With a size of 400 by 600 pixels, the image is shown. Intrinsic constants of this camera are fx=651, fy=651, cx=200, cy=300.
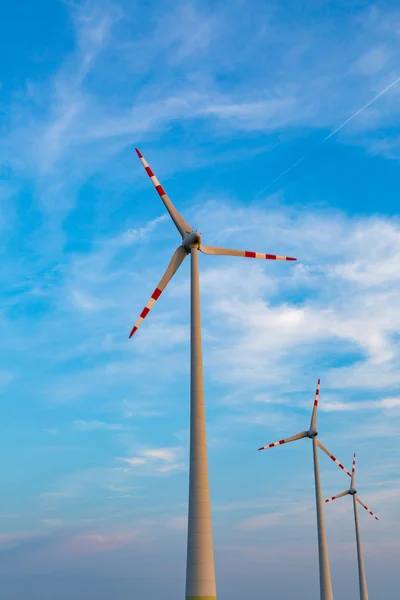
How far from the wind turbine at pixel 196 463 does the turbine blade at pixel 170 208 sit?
2.49ft

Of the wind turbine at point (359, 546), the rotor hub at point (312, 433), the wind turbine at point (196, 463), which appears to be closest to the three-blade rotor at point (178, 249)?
the wind turbine at point (196, 463)

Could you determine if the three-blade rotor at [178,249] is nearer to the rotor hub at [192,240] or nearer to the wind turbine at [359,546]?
the rotor hub at [192,240]

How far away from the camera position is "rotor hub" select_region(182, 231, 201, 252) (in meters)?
56.6

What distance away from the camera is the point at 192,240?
56688 millimetres

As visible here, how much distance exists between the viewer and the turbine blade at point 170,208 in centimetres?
5903

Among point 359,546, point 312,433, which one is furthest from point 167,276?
point 359,546

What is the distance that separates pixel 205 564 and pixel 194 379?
13.0 m

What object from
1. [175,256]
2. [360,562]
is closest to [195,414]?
[175,256]

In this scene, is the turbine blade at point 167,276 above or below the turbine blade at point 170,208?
below

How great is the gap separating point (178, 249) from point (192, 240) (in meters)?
2.24

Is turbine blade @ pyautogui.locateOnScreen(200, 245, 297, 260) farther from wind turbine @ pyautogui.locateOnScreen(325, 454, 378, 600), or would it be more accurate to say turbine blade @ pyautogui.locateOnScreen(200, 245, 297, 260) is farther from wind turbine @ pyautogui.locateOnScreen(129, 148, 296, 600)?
wind turbine @ pyautogui.locateOnScreen(325, 454, 378, 600)

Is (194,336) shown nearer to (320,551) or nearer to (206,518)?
(206,518)

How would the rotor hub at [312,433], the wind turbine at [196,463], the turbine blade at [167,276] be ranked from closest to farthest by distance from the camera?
the wind turbine at [196,463], the turbine blade at [167,276], the rotor hub at [312,433]

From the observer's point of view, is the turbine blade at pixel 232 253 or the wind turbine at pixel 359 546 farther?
the wind turbine at pixel 359 546
